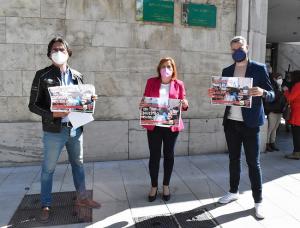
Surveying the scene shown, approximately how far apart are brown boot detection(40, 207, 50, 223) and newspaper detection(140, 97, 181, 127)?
1600 mm

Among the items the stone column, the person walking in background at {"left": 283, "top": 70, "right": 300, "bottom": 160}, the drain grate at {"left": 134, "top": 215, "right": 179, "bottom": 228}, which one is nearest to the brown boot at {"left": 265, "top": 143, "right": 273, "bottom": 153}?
the person walking in background at {"left": 283, "top": 70, "right": 300, "bottom": 160}

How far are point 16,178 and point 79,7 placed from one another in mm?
3214

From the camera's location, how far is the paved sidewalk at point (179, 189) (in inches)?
160

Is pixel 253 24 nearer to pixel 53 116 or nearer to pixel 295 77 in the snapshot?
pixel 295 77

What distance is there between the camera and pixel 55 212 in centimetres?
422

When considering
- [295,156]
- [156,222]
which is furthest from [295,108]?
[156,222]

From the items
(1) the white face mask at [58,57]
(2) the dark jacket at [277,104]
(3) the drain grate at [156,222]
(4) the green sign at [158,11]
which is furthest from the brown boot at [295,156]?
(1) the white face mask at [58,57]

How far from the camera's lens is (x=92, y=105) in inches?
151

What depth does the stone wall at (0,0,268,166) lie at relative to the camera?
601cm

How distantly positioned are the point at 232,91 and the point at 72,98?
188 cm

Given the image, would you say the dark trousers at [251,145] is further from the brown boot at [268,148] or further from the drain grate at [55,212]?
the brown boot at [268,148]

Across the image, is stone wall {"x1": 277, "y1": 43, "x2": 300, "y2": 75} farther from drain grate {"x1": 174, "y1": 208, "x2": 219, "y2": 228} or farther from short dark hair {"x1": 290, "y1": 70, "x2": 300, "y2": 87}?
drain grate {"x1": 174, "y1": 208, "x2": 219, "y2": 228}

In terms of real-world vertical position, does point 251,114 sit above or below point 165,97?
below

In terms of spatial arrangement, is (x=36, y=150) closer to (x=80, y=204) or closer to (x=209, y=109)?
(x=80, y=204)
